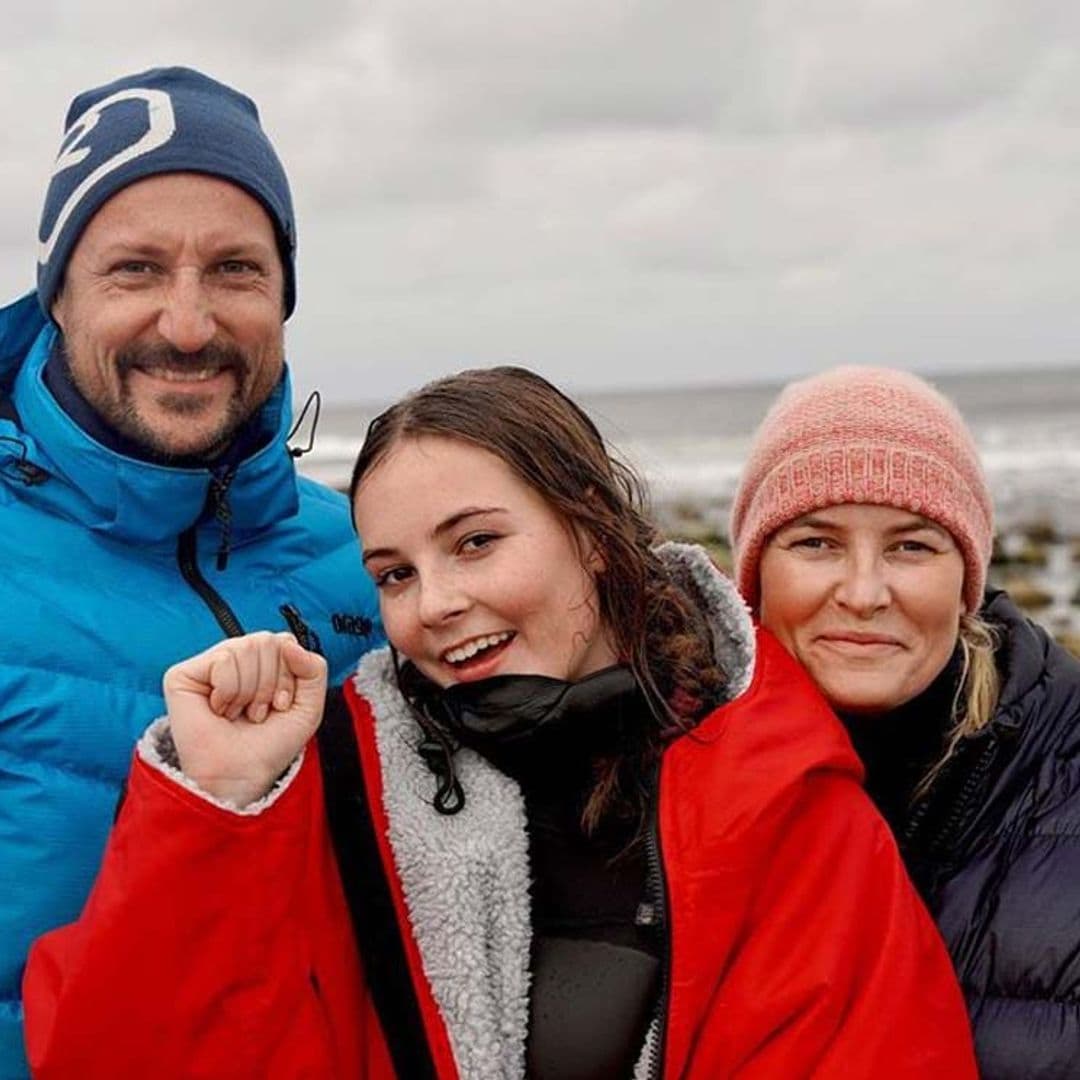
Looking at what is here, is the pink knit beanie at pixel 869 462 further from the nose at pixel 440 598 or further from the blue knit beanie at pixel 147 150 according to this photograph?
the blue knit beanie at pixel 147 150

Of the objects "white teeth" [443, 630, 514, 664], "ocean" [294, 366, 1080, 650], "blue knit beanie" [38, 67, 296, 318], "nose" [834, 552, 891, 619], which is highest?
"ocean" [294, 366, 1080, 650]

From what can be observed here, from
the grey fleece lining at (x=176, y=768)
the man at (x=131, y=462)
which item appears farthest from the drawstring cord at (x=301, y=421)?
the grey fleece lining at (x=176, y=768)

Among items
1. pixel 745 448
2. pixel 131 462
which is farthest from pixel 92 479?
pixel 745 448

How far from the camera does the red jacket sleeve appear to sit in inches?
97.3

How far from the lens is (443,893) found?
273 cm

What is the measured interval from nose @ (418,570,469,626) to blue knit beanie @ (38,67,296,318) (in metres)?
1.24

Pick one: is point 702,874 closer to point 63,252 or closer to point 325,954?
point 325,954

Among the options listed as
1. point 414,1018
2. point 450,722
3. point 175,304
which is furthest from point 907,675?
point 175,304

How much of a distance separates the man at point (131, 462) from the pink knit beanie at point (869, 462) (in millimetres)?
1194

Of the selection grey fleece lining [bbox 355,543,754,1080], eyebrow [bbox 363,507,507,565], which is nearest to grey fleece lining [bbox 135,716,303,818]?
grey fleece lining [bbox 355,543,754,1080]

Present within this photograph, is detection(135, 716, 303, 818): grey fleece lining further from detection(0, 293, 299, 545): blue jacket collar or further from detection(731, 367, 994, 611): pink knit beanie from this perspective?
detection(731, 367, 994, 611): pink knit beanie

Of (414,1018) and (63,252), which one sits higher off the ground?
(63,252)

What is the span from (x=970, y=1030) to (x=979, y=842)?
1.48ft

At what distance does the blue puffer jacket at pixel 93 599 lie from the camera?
2869mm
